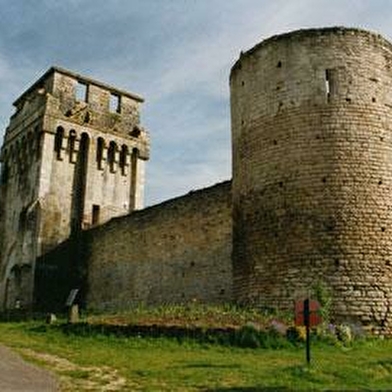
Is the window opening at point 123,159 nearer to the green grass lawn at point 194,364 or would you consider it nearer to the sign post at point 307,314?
the green grass lawn at point 194,364

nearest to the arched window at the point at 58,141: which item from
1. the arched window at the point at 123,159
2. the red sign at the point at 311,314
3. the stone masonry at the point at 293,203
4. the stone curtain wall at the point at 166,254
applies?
the arched window at the point at 123,159

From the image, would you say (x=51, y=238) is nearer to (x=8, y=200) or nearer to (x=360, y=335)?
(x=8, y=200)

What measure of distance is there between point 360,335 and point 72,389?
6.23 m

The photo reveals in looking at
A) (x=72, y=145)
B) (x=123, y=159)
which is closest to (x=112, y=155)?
(x=123, y=159)

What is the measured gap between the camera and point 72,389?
7.57 metres

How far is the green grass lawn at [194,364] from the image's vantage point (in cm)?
796

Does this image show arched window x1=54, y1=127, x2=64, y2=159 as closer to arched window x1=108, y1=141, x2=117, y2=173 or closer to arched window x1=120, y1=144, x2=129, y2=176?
arched window x1=108, y1=141, x2=117, y2=173

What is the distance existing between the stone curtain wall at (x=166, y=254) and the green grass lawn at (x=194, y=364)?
5671 millimetres

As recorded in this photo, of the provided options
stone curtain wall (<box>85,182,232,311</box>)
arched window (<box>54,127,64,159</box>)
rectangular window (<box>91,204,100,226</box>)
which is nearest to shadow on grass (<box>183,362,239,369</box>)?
stone curtain wall (<box>85,182,232,311</box>)

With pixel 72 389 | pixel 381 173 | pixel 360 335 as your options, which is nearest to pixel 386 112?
pixel 381 173

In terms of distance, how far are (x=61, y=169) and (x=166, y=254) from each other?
7575 mm

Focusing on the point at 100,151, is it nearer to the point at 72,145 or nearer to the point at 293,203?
the point at 72,145

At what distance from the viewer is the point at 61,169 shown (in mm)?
25078

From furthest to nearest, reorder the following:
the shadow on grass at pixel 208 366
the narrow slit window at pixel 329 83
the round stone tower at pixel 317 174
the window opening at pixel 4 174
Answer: the window opening at pixel 4 174 < the narrow slit window at pixel 329 83 < the round stone tower at pixel 317 174 < the shadow on grass at pixel 208 366
